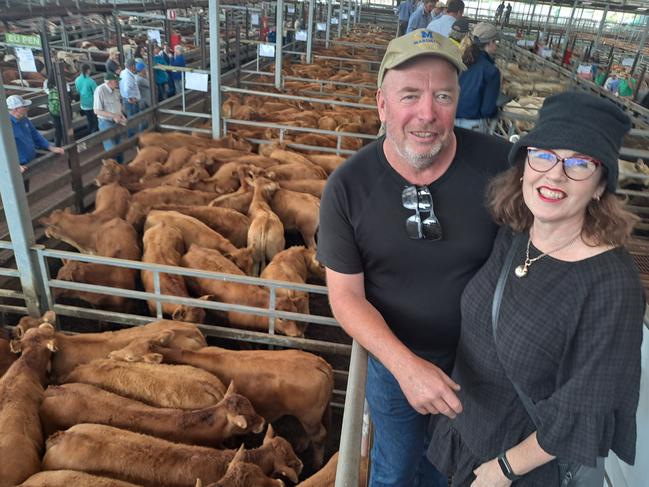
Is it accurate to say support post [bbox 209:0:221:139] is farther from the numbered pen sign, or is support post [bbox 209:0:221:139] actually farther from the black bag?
the black bag

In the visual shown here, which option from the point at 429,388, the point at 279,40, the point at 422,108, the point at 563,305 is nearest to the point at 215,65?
the point at 279,40

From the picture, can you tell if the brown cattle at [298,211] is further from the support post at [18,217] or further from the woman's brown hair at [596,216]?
the woman's brown hair at [596,216]

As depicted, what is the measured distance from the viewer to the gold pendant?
1.87 metres

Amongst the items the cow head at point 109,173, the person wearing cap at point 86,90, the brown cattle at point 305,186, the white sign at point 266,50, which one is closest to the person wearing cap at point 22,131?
the cow head at point 109,173

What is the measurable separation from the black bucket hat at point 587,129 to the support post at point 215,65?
785 cm

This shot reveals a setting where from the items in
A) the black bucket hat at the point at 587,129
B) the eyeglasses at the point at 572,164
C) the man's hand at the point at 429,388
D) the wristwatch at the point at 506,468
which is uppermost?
the black bucket hat at the point at 587,129

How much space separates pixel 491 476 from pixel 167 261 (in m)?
4.50

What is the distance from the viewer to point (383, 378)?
2.63m

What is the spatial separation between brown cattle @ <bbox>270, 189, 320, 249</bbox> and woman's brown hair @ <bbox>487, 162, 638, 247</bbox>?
5334mm

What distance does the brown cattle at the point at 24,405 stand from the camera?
3.27m

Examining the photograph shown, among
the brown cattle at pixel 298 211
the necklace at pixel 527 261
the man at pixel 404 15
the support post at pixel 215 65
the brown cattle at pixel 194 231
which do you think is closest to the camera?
the necklace at pixel 527 261

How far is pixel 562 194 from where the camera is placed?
5.65ft

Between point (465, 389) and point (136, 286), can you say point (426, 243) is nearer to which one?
point (465, 389)

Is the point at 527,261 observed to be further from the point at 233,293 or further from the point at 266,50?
the point at 266,50
